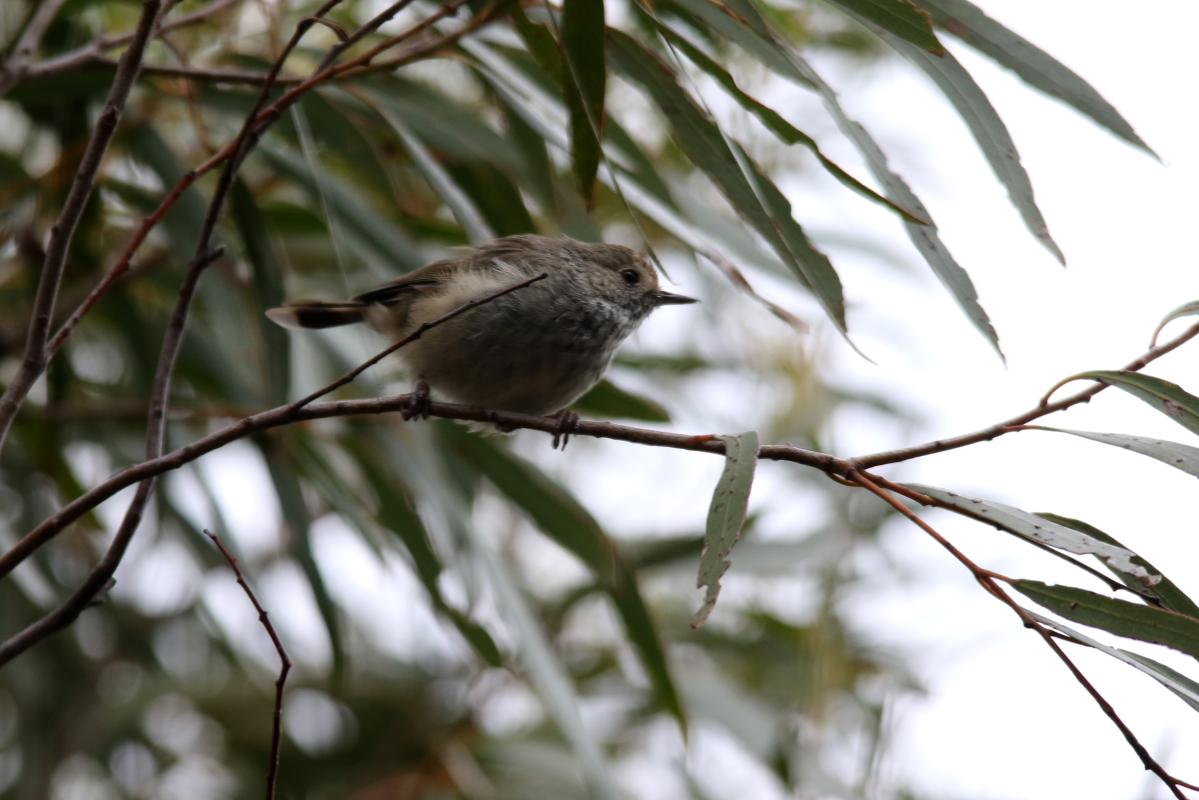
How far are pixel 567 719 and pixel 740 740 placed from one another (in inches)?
45.2

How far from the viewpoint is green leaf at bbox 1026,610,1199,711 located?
1683mm

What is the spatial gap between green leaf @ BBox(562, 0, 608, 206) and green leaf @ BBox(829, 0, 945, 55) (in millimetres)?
384

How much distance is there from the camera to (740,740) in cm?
406

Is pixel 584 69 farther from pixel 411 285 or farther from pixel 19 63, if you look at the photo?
pixel 411 285

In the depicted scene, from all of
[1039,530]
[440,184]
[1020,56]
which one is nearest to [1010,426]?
[1039,530]

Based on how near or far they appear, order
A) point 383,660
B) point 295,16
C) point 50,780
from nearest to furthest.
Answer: point 295,16
point 50,780
point 383,660

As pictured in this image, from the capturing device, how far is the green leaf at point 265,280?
9.02 feet

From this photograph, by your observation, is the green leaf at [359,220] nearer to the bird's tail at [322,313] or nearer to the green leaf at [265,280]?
the bird's tail at [322,313]

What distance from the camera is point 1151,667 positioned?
5.72 feet

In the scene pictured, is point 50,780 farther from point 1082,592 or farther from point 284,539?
point 1082,592

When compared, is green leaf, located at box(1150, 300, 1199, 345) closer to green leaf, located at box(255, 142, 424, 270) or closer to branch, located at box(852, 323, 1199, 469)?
branch, located at box(852, 323, 1199, 469)

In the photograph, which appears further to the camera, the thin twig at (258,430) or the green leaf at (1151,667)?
the green leaf at (1151,667)

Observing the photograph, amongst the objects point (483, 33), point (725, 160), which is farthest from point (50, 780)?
point (725, 160)

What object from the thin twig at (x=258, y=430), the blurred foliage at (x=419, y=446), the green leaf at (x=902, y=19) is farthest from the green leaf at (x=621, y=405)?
the thin twig at (x=258, y=430)
